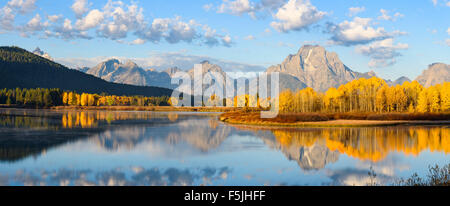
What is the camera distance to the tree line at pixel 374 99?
4766 inches

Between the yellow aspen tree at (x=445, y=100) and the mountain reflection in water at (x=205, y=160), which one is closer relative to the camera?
the mountain reflection in water at (x=205, y=160)

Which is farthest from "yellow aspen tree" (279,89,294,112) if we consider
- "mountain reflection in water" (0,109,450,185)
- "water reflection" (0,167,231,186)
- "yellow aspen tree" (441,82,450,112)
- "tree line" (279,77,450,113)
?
"water reflection" (0,167,231,186)

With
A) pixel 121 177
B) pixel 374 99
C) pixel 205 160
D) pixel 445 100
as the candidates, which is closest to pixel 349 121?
pixel 445 100

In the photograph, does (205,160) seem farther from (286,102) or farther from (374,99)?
(286,102)

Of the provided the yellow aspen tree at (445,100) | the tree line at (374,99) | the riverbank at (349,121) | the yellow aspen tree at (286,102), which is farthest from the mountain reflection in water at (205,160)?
the yellow aspen tree at (286,102)

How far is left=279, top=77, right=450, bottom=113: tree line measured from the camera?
121 metres

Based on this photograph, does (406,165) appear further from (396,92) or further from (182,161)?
(396,92)

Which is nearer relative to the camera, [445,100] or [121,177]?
[121,177]

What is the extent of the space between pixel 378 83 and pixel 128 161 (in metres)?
144

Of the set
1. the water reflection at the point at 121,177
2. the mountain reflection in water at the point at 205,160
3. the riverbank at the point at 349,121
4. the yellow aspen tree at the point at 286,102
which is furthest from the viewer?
the yellow aspen tree at the point at 286,102

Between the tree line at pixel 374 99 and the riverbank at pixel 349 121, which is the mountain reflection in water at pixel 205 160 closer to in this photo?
the riverbank at pixel 349 121

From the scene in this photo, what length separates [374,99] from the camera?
13575 cm

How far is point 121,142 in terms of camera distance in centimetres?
4306

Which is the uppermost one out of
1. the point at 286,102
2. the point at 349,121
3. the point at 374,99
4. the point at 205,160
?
the point at 374,99
